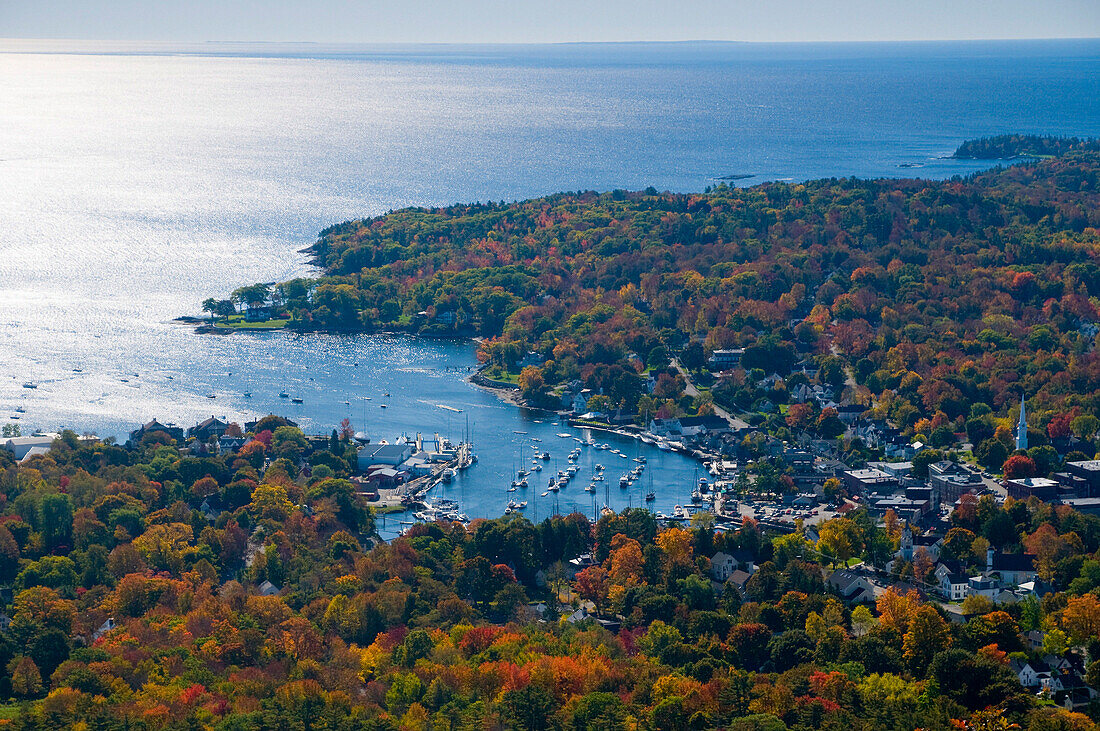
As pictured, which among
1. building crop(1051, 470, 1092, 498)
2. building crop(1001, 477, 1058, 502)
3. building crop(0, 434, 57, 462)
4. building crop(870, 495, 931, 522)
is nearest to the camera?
building crop(870, 495, 931, 522)

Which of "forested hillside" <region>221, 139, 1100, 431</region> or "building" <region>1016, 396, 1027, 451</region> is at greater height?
"forested hillside" <region>221, 139, 1100, 431</region>

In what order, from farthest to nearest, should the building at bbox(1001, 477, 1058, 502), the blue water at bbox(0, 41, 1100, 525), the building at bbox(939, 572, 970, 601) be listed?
the blue water at bbox(0, 41, 1100, 525) → the building at bbox(1001, 477, 1058, 502) → the building at bbox(939, 572, 970, 601)

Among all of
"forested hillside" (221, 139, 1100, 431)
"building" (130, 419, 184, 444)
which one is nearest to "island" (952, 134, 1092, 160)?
"forested hillside" (221, 139, 1100, 431)

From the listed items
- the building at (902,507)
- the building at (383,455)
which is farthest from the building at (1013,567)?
the building at (383,455)

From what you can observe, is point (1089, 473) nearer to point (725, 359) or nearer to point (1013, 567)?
point (1013, 567)

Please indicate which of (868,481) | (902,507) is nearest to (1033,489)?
(902,507)

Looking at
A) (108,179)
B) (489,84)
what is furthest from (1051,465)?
(489,84)

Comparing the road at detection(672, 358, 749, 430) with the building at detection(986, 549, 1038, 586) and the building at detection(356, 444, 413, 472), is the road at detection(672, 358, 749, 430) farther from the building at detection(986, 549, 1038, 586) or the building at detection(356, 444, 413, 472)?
the building at detection(986, 549, 1038, 586)

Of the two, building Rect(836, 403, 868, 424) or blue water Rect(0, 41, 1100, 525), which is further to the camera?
blue water Rect(0, 41, 1100, 525)
